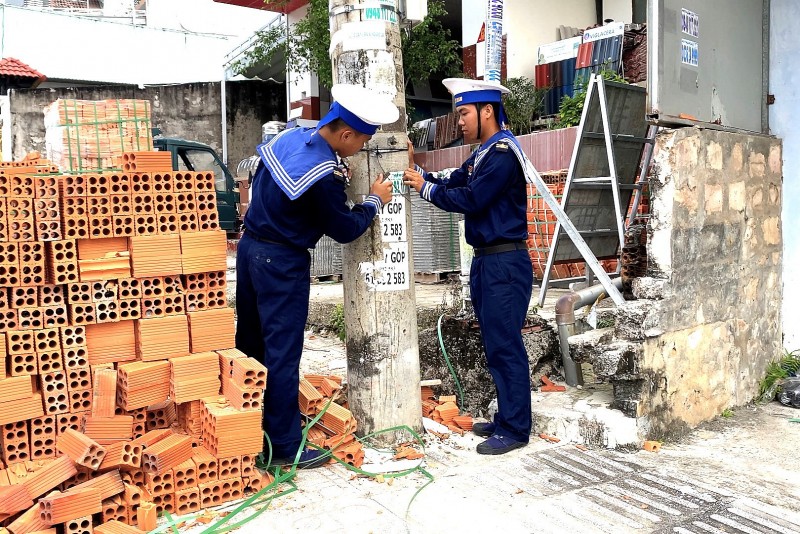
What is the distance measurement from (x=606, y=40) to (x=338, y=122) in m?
8.92

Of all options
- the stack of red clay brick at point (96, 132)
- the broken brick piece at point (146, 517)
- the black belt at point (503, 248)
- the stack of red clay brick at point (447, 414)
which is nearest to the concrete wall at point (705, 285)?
the black belt at point (503, 248)

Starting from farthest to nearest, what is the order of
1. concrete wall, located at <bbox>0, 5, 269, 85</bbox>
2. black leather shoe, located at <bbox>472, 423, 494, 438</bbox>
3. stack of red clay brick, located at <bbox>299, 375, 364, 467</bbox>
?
concrete wall, located at <bbox>0, 5, 269, 85</bbox> < black leather shoe, located at <bbox>472, 423, 494, 438</bbox> < stack of red clay brick, located at <bbox>299, 375, 364, 467</bbox>

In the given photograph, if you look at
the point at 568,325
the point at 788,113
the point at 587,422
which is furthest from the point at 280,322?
the point at 788,113

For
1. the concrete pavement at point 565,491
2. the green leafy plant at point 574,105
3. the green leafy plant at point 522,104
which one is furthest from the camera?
the green leafy plant at point 522,104

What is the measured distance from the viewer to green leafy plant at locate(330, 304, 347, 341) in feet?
26.9

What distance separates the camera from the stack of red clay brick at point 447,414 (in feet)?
16.3

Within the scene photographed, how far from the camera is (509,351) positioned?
14.8ft

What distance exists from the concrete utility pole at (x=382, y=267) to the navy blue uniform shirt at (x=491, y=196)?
0.32m

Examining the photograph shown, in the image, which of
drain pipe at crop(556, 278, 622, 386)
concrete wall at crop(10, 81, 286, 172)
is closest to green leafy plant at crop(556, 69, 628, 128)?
drain pipe at crop(556, 278, 622, 386)

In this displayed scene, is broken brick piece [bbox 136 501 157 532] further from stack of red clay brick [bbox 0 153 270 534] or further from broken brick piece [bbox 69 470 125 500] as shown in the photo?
broken brick piece [bbox 69 470 125 500]

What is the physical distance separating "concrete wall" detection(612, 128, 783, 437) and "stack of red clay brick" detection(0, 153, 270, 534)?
8.36ft

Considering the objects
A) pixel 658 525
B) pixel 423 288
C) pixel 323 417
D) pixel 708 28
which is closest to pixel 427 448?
pixel 323 417

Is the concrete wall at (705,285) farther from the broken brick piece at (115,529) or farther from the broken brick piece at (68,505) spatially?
the broken brick piece at (68,505)

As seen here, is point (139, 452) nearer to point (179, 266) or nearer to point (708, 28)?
point (179, 266)
